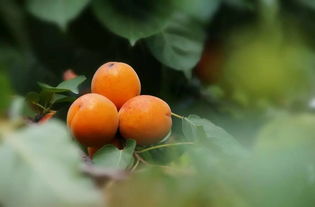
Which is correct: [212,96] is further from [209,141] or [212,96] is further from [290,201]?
[290,201]

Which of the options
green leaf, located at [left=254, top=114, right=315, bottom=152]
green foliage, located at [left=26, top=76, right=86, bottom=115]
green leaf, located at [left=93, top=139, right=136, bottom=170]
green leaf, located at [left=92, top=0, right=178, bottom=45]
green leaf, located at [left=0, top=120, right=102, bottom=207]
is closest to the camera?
green leaf, located at [left=0, top=120, right=102, bottom=207]

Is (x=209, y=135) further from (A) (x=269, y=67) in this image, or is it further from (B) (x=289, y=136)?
(B) (x=289, y=136)

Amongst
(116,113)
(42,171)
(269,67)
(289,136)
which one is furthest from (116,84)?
(42,171)

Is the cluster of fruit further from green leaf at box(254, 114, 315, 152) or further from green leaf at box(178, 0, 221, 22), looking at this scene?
green leaf at box(178, 0, 221, 22)

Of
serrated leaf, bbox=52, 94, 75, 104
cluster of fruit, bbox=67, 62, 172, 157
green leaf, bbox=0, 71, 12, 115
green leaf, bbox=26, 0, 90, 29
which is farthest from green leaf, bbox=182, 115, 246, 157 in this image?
green leaf, bbox=26, 0, 90, 29

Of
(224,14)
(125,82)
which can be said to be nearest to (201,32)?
(224,14)

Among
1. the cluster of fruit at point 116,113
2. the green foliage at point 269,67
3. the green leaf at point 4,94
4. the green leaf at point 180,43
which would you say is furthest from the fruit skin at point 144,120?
the green leaf at point 180,43
